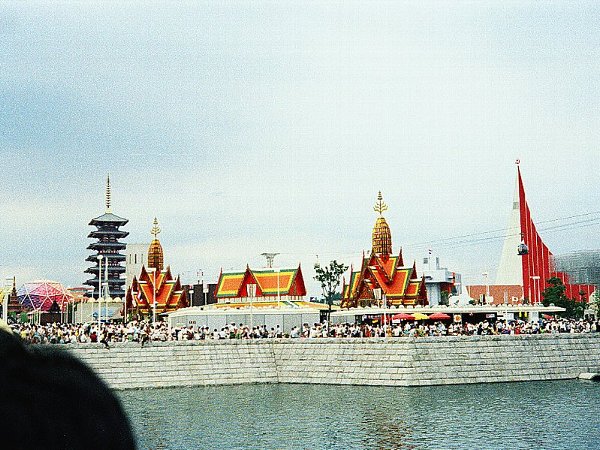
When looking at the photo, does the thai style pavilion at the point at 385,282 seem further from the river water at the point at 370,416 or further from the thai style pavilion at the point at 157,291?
the river water at the point at 370,416

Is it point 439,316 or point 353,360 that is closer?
point 353,360

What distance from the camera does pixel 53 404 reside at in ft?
4.91

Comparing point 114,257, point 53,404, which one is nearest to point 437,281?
point 114,257

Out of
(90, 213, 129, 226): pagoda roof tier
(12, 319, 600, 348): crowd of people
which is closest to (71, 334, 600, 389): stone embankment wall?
(12, 319, 600, 348): crowd of people

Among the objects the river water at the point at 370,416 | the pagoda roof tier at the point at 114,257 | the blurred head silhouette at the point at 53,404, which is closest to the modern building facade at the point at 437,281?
the pagoda roof tier at the point at 114,257

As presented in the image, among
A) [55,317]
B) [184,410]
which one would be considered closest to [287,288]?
[184,410]

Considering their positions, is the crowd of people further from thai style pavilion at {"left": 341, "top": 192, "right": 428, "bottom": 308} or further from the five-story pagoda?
the five-story pagoda

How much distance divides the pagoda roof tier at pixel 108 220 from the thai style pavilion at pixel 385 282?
6817cm

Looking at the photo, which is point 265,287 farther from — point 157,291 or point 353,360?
point 353,360

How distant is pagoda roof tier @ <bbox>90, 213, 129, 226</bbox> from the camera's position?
436ft

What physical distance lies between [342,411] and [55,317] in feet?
302

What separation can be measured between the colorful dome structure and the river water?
87195 mm

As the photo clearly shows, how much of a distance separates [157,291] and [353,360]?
4326 centimetres

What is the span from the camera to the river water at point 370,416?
29312 millimetres
